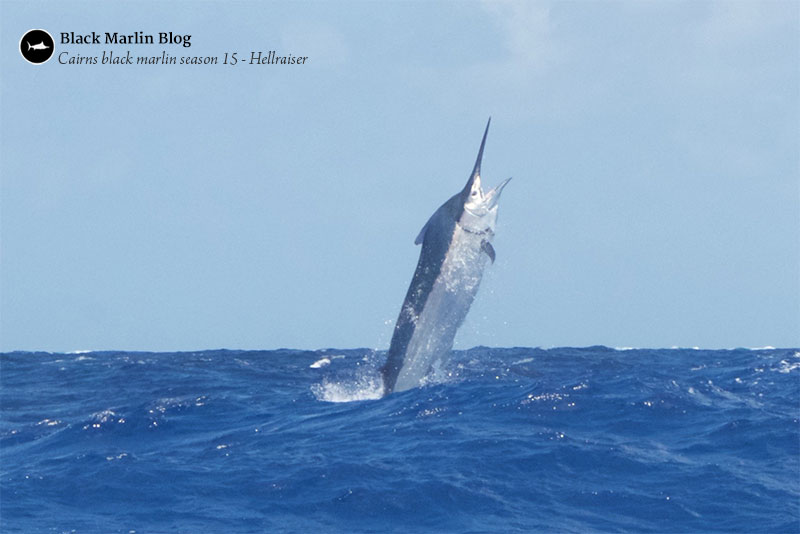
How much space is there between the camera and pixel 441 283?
510 inches

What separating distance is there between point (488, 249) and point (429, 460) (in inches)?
160

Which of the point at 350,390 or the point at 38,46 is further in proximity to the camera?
the point at 350,390

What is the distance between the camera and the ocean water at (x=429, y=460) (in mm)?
8914

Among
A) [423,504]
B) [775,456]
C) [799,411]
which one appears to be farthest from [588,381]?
[423,504]

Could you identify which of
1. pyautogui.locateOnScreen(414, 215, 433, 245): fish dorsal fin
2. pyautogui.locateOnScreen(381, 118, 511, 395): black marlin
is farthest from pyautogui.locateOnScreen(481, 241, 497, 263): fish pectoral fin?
pyautogui.locateOnScreen(414, 215, 433, 245): fish dorsal fin

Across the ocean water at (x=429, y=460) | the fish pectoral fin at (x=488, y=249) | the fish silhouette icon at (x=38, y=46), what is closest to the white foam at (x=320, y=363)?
the ocean water at (x=429, y=460)

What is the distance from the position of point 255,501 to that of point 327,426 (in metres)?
3.52

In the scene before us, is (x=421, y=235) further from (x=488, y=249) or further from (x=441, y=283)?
(x=488, y=249)

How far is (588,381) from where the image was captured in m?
14.9

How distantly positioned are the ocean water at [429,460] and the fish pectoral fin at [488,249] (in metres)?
2.44

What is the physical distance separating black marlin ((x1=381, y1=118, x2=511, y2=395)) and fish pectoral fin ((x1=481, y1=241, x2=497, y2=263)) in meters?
0.02

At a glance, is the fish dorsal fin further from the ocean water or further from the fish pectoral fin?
the ocean water

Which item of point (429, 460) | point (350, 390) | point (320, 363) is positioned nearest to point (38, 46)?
point (350, 390)

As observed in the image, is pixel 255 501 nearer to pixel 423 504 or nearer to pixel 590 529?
pixel 423 504
